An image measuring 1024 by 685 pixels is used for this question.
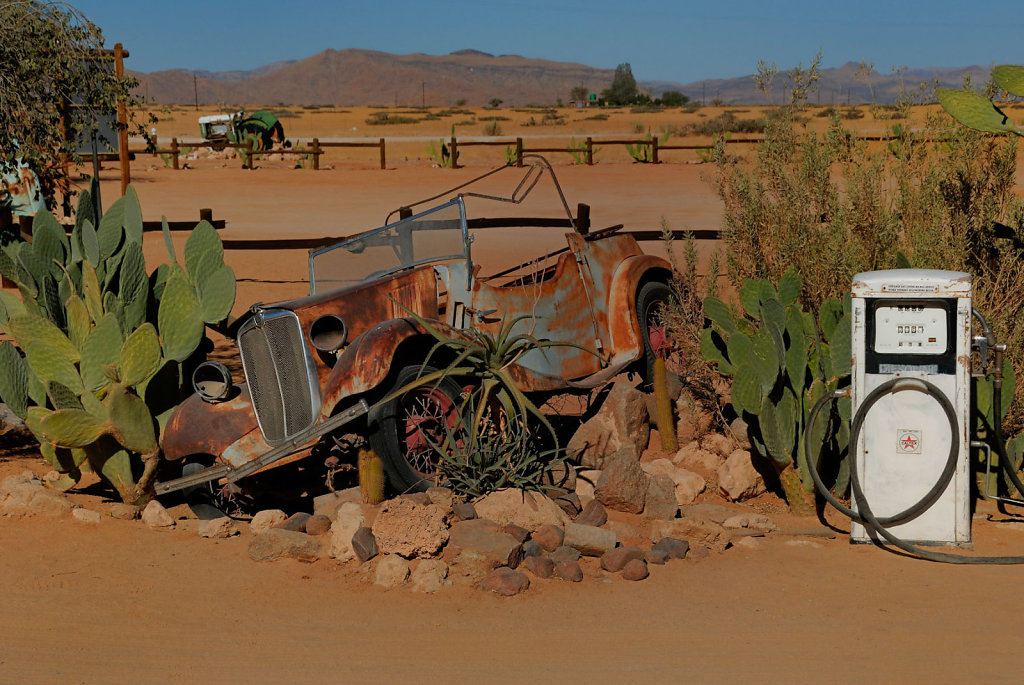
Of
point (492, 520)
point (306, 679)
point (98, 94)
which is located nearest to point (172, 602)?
point (306, 679)

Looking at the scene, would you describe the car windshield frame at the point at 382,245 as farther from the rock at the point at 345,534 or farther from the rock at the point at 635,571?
the rock at the point at 635,571

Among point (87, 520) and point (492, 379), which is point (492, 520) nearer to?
Answer: point (492, 379)

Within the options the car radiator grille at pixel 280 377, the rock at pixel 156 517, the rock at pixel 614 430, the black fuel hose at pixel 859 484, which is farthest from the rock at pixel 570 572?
the rock at pixel 156 517

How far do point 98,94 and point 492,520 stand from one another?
4222 mm

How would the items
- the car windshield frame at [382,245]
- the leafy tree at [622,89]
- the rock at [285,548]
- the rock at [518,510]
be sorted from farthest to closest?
1. the leafy tree at [622,89]
2. the car windshield frame at [382,245]
3. the rock at [518,510]
4. the rock at [285,548]

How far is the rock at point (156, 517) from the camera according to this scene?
5.84 m

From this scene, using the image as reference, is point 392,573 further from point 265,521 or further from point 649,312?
point 649,312

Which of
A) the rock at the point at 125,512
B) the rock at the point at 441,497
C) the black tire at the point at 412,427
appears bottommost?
the rock at the point at 125,512

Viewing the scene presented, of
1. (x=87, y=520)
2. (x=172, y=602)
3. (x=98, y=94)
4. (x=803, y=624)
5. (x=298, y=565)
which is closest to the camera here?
(x=803, y=624)

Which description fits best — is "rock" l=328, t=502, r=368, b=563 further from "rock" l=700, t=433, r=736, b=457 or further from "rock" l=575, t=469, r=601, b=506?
"rock" l=700, t=433, r=736, b=457

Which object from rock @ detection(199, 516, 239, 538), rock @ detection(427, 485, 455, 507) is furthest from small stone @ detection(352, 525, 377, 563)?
rock @ detection(199, 516, 239, 538)

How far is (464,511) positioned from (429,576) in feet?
2.20

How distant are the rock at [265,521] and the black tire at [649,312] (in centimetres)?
304

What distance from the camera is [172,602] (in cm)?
477
